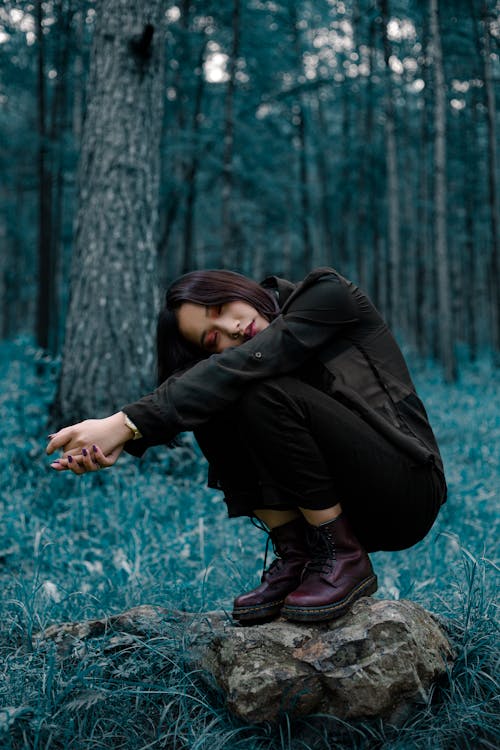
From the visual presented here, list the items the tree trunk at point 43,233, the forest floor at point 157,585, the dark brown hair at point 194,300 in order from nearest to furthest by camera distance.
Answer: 1. the forest floor at point 157,585
2. the dark brown hair at point 194,300
3. the tree trunk at point 43,233

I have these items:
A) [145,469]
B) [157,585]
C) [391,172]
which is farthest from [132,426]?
[391,172]

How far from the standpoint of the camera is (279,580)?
2436 mm

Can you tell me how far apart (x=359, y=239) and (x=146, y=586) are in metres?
15.4

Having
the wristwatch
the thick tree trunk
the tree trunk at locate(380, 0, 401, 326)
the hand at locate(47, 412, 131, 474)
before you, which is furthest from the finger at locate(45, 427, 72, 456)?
the tree trunk at locate(380, 0, 401, 326)

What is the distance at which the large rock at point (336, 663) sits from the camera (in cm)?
203

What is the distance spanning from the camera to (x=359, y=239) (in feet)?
57.3

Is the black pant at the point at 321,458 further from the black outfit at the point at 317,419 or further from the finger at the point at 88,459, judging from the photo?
the finger at the point at 88,459

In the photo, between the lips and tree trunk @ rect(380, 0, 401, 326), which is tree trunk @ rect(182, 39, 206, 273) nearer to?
tree trunk @ rect(380, 0, 401, 326)

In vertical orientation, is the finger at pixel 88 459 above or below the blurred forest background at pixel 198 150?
below

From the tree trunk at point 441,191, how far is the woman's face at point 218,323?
11.8 meters

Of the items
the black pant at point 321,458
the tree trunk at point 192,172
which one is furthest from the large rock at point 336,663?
the tree trunk at point 192,172

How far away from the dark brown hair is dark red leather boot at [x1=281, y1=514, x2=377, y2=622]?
818 mm

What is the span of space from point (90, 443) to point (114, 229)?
384cm

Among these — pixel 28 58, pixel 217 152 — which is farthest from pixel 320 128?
pixel 28 58
